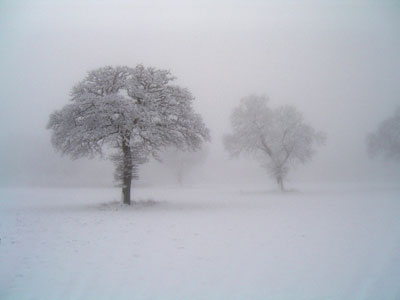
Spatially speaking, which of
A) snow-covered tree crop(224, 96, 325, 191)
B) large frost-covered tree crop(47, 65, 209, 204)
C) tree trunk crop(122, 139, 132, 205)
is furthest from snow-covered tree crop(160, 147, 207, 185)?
large frost-covered tree crop(47, 65, 209, 204)

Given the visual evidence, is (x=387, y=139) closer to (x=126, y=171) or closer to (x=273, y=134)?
(x=273, y=134)

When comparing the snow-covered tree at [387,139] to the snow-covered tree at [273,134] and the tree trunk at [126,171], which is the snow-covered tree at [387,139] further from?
the tree trunk at [126,171]

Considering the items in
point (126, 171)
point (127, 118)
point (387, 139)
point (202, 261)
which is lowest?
point (202, 261)

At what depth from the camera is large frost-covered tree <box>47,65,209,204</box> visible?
822 inches

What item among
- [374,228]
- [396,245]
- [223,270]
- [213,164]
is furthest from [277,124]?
[213,164]

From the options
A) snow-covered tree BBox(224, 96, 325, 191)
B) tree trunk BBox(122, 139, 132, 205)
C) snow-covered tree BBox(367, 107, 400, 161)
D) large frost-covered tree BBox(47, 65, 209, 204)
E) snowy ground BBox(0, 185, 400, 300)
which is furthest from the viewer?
snow-covered tree BBox(367, 107, 400, 161)

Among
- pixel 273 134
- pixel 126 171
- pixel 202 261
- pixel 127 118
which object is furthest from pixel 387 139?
pixel 202 261

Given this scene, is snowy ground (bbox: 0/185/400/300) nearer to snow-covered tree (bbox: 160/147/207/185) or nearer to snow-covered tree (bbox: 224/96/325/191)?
snow-covered tree (bbox: 224/96/325/191)

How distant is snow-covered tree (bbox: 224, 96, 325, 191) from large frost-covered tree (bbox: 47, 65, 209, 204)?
17770 mm

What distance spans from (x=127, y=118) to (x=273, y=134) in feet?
84.2

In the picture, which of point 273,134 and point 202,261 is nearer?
point 202,261

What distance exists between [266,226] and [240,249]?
14.6ft

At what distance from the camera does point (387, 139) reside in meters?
41.7

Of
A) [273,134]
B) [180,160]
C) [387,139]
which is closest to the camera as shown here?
[273,134]
